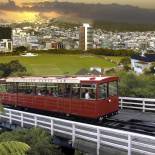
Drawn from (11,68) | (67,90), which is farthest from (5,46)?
(67,90)

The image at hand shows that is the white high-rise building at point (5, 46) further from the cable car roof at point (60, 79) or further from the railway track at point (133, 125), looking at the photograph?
the railway track at point (133, 125)

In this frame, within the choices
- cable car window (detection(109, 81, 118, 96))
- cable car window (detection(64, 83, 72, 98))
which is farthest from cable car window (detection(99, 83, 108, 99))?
cable car window (detection(64, 83, 72, 98))

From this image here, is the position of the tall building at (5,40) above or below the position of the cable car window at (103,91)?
below

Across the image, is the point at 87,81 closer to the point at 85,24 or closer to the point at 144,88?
the point at 144,88

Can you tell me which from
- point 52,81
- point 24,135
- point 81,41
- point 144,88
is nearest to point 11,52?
point 81,41

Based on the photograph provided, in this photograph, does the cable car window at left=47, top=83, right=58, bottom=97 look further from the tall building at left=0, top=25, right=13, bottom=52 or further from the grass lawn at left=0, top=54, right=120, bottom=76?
the tall building at left=0, top=25, right=13, bottom=52

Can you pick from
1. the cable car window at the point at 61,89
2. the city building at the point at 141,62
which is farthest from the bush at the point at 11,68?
the cable car window at the point at 61,89
